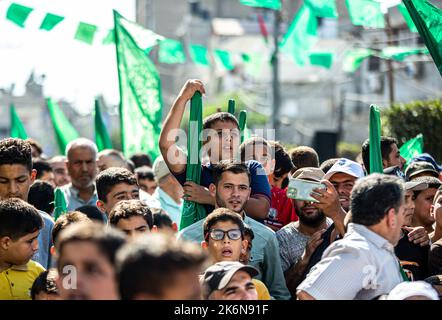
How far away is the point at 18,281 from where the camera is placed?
228 inches

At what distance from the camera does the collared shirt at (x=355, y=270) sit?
485 cm

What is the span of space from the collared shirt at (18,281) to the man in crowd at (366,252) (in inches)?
66.8

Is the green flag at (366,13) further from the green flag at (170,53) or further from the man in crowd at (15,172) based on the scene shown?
the green flag at (170,53)

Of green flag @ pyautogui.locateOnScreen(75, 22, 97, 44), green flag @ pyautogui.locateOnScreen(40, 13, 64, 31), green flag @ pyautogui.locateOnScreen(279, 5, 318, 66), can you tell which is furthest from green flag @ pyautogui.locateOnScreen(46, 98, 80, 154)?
green flag @ pyautogui.locateOnScreen(279, 5, 318, 66)

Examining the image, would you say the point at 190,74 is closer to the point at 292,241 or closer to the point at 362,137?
the point at 362,137

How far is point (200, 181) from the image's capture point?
6.80m

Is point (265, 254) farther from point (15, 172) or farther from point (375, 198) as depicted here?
point (15, 172)

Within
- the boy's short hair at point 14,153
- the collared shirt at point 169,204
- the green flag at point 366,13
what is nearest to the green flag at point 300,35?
the green flag at point 366,13

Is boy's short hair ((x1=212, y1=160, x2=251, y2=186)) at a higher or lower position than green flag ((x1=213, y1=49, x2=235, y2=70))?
lower

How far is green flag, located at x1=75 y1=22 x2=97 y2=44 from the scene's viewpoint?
1232 centimetres

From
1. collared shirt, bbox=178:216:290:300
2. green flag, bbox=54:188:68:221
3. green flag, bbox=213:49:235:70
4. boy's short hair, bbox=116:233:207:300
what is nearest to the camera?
boy's short hair, bbox=116:233:207:300

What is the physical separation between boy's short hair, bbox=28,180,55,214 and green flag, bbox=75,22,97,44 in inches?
185

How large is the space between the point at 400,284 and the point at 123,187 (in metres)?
2.87

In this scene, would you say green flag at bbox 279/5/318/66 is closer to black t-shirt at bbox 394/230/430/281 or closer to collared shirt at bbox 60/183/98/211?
collared shirt at bbox 60/183/98/211
